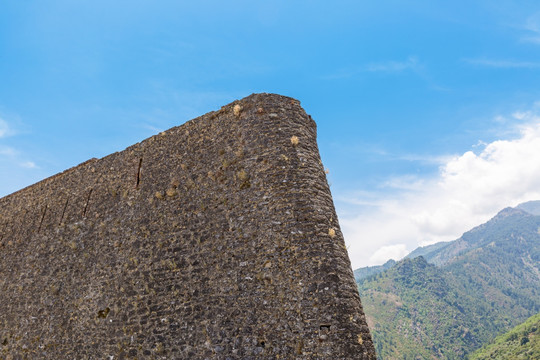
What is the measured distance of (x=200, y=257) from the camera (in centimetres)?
798

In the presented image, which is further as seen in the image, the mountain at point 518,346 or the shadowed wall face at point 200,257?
the mountain at point 518,346

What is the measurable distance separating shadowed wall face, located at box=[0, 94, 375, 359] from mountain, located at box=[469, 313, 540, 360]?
126 m

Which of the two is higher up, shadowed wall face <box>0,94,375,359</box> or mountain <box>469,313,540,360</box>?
shadowed wall face <box>0,94,375,359</box>

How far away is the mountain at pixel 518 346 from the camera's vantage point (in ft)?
362

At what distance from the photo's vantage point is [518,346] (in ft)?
401

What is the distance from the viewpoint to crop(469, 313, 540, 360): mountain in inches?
4342

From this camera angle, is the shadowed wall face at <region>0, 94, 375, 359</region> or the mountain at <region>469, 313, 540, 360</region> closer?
the shadowed wall face at <region>0, 94, 375, 359</region>

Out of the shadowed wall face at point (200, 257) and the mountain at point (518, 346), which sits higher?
the shadowed wall face at point (200, 257)

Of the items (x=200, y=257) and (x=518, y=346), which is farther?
(x=518, y=346)

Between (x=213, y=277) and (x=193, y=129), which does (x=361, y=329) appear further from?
(x=193, y=129)

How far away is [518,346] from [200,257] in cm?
14989

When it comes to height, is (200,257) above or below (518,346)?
above

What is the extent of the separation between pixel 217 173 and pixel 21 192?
8.62m

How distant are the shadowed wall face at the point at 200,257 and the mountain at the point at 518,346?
12645 centimetres
